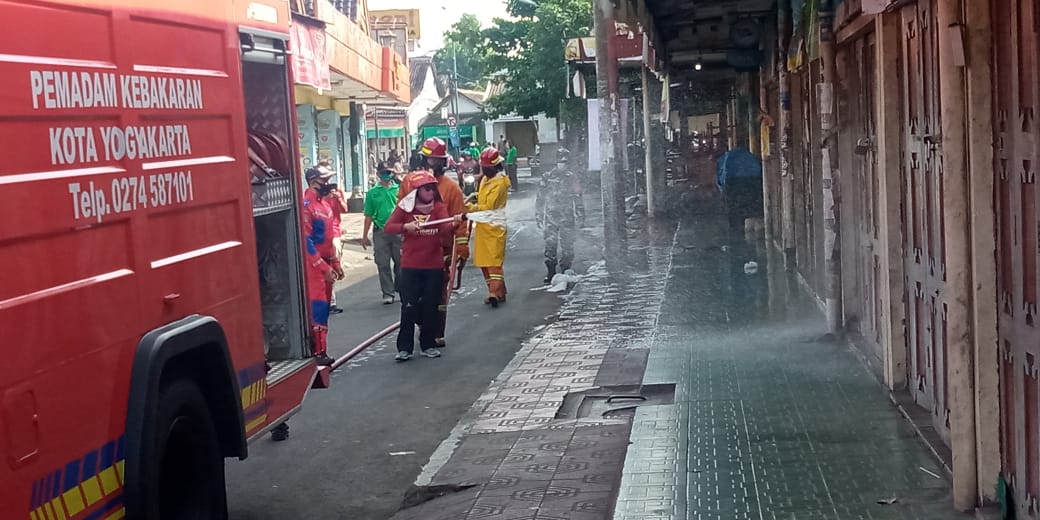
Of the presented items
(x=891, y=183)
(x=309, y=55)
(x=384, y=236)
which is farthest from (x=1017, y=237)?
(x=309, y=55)

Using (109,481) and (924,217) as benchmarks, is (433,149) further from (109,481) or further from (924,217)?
(109,481)

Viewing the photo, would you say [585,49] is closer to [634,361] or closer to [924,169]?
[634,361]

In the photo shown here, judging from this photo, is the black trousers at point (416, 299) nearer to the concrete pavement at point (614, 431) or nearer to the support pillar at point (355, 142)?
the concrete pavement at point (614, 431)

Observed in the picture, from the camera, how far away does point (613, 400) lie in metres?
9.28

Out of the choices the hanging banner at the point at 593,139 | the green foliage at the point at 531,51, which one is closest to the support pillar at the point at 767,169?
the hanging banner at the point at 593,139

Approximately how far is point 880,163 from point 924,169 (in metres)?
0.95

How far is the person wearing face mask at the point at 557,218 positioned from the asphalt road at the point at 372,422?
1.98 meters

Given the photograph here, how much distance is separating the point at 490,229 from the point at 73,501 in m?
10.9

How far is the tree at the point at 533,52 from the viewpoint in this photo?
50.0m

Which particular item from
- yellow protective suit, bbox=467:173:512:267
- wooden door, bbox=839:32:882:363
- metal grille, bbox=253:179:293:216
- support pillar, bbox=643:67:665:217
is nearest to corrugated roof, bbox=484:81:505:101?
support pillar, bbox=643:67:665:217

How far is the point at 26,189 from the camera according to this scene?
→ 12.7 feet

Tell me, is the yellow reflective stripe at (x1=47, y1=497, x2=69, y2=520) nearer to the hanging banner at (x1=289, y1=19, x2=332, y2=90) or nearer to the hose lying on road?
the hose lying on road

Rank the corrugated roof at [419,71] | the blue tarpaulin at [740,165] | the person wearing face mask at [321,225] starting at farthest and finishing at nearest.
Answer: the corrugated roof at [419,71] < the blue tarpaulin at [740,165] < the person wearing face mask at [321,225]

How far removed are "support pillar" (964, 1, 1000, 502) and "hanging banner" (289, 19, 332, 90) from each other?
44.7ft
